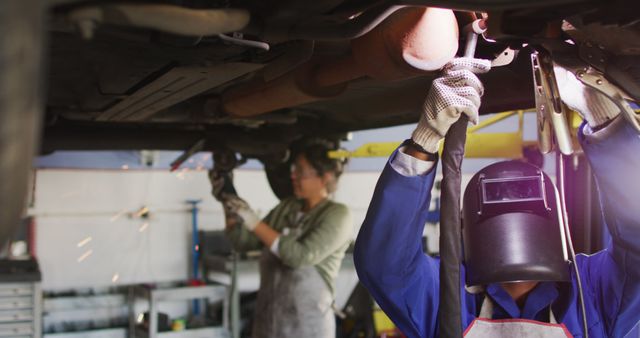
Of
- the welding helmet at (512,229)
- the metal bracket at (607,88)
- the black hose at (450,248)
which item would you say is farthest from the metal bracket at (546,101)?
the welding helmet at (512,229)

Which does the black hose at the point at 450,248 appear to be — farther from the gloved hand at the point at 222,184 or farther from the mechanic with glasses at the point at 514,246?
the gloved hand at the point at 222,184

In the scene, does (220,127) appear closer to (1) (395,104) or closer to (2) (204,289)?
(1) (395,104)

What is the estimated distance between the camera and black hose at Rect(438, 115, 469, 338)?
4.14 ft

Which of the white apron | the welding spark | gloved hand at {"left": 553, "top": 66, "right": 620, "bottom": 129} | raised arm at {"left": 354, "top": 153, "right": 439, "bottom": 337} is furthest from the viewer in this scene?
the welding spark

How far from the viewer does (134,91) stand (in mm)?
2000

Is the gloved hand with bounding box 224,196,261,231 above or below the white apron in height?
above

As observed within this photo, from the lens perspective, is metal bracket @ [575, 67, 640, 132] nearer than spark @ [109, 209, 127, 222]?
Yes

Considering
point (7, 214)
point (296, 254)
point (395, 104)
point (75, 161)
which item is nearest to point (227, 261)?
point (75, 161)

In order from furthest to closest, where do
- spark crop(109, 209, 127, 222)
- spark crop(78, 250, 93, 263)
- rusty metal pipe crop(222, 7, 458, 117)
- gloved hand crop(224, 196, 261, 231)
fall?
spark crop(109, 209, 127, 222) → spark crop(78, 250, 93, 263) → gloved hand crop(224, 196, 261, 231) → rusty metal pipe crop(222, 7, 458, 117)

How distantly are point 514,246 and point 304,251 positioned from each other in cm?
151

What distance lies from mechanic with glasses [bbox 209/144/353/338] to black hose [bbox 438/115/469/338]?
185 centimetres

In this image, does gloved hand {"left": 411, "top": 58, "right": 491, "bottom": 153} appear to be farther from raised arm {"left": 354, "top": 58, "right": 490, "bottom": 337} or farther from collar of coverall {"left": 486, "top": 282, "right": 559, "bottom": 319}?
collar of coverall {"left": 486, "top": 282, "right": 559, "bottom": 319}

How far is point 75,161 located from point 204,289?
1584 millimetres

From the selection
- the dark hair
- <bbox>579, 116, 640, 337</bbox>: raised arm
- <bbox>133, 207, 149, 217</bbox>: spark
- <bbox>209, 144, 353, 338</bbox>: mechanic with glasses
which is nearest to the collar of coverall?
<bbox>579, 116, 640, 337</bbox>: raised arm
